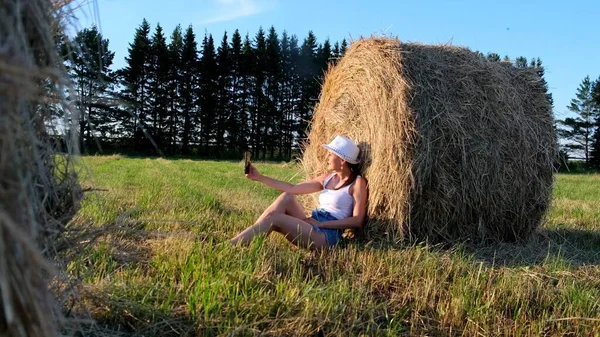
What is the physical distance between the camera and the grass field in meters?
2.93

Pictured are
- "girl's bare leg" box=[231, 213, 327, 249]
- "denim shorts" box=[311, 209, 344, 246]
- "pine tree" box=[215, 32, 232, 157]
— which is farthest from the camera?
"pine tree" box=[215, 32, 232, 157]

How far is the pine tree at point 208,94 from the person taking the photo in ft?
117

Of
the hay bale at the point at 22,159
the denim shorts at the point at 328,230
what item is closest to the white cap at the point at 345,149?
the denim shorts at the point at 328,230

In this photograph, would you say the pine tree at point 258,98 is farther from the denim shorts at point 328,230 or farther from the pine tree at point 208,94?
the denim shorts at point 328,230

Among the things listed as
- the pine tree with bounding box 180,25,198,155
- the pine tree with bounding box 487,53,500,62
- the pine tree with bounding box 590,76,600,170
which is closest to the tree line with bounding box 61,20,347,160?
the pine tree with bounding box 180,25,198,155

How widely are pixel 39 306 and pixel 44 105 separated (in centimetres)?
85

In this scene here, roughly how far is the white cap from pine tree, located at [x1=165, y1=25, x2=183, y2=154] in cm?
2859

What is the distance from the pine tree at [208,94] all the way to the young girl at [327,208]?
29438 millimetres

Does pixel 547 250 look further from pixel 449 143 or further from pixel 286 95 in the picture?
pixel 286 95

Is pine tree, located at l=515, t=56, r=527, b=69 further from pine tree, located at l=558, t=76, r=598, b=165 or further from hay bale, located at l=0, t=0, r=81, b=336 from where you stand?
pine tree, located at l=558, t=76, r=598, b=165

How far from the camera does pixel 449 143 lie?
16.8 ft

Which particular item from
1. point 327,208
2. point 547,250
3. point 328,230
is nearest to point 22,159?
point 328,230

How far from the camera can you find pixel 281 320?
118 inches

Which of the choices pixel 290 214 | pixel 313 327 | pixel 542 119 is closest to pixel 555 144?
pixel 542 119
